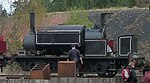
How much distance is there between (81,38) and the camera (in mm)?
19734

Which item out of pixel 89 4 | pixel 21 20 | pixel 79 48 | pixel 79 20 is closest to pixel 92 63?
pixel 79 48

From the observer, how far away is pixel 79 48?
19.9m

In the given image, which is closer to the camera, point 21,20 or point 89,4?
point 21,20

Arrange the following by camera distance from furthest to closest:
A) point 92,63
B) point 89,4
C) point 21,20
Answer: point 89,4 < point 21,20 < point 92,63

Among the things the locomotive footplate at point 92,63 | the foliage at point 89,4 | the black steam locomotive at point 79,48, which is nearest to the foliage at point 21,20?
the black steam locomotive at point 79,48

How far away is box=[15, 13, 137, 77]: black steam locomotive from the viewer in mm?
19484

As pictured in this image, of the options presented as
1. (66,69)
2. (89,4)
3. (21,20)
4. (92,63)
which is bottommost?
(92,63)

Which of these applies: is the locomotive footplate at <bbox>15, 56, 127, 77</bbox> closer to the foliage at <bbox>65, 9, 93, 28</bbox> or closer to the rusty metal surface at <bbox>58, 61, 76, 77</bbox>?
the rusty metal surface at <bbox>58, 61, 76, 77</bbox>

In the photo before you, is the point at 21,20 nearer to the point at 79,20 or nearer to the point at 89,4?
the point at 79,20

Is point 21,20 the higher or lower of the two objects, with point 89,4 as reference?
lower

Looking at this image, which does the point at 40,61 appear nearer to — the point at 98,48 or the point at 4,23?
the point at 98,48

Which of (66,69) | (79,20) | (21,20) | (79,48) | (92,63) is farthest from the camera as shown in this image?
(79,20)

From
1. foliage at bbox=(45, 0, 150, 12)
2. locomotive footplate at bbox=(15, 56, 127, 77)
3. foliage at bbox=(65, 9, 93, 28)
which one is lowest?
locomotive footplate at bbox=(15, 56, 127, 77)

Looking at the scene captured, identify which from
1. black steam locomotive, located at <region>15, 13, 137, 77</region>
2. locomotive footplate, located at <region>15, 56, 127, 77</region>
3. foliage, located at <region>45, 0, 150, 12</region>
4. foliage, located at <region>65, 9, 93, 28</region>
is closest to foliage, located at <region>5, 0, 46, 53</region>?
foliage, located at <region>65, 9, 93, 28</region>
